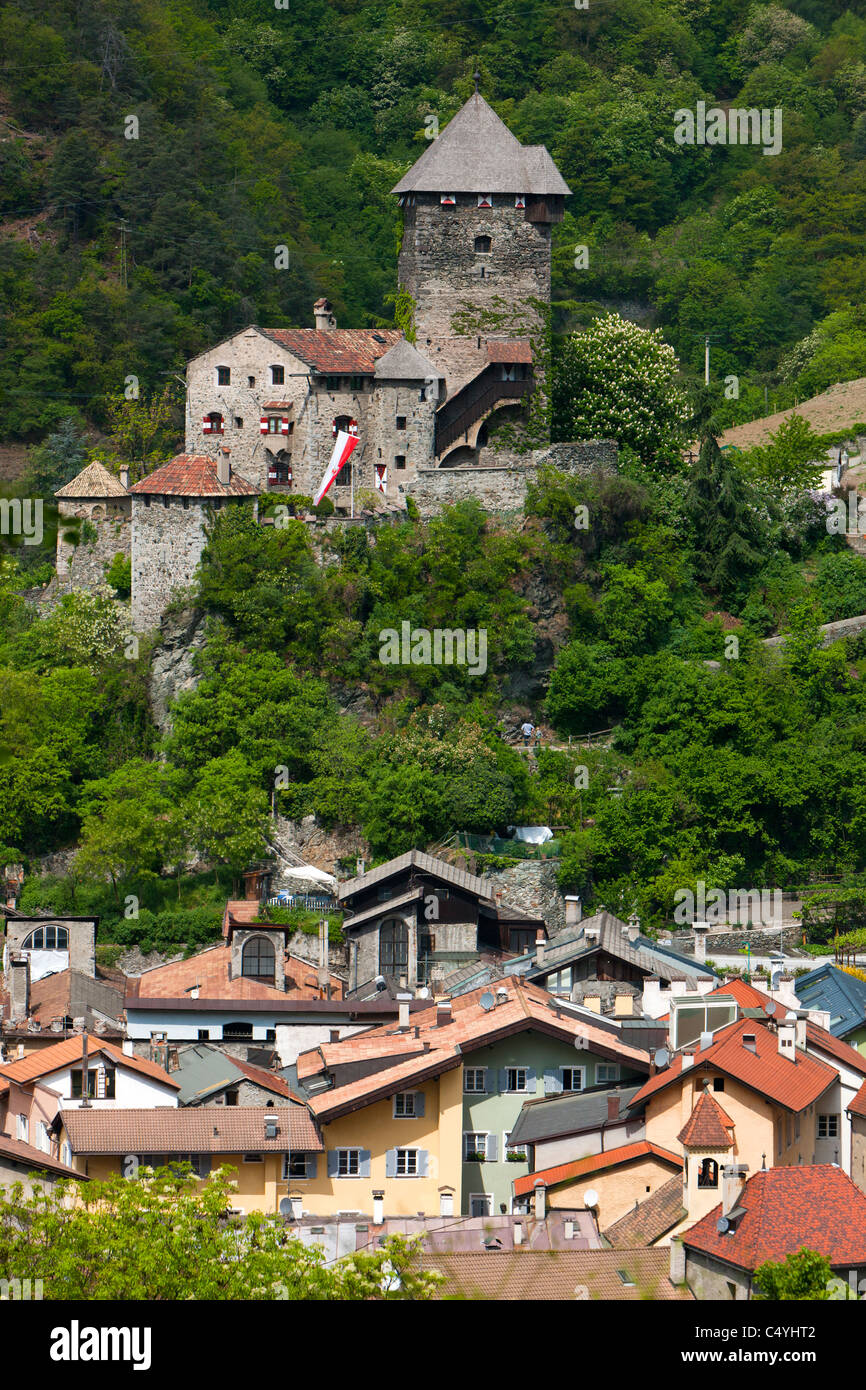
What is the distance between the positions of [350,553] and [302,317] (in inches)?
1248

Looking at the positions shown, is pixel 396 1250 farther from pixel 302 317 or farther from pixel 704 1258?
pixel 302 317

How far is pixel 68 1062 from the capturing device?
38250mm

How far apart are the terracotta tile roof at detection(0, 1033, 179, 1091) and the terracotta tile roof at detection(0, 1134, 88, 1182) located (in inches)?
243

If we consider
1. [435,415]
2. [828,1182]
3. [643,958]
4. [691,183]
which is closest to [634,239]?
[691,183]

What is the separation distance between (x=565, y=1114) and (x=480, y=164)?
37.0 metres

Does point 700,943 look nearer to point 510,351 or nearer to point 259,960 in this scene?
point 259,960

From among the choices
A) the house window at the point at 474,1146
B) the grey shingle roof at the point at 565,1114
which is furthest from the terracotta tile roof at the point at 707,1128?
the house window at the point at 474,1146

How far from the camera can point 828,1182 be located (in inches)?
1059

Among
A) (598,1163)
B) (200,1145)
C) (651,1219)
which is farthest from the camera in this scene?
(200,1145)

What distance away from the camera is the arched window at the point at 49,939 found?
53.6 meters

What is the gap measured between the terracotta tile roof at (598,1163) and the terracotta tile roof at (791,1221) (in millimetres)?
4137

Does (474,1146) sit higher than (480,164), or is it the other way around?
(480,164)

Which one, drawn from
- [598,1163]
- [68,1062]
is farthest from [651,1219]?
[68,1062]
